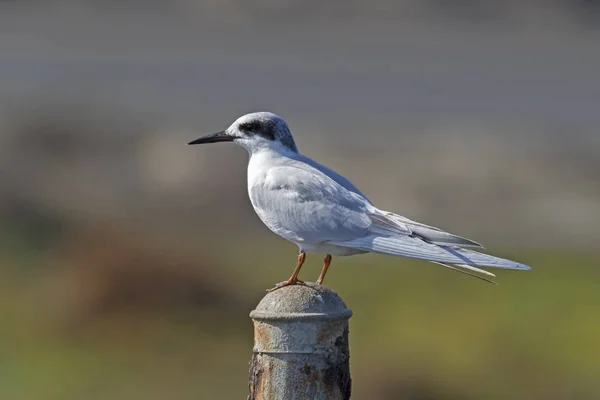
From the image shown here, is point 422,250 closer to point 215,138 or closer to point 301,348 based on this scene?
point 301,348

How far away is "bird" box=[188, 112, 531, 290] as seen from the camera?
4.64 meters

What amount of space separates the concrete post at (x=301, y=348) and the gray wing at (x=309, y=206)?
2.14 ft

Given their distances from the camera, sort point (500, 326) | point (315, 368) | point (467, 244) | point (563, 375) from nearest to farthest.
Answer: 1. point (315, 368)
2. point (467, 244)
3. point (563, 375)
4. point (500, 326)

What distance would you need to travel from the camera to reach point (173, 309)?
467 inches

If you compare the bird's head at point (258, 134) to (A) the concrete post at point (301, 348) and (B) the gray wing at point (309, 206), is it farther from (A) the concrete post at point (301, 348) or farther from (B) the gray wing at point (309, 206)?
(A) the concrete post at point (301, 348)

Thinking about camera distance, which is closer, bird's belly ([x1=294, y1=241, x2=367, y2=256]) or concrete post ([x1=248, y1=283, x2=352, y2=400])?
concrete post ([x1=248, y1=283, x2=352, y2=400])

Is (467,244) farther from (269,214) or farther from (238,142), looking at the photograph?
(238,142)

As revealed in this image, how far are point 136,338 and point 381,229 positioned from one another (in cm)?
682

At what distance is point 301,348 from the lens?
417cm

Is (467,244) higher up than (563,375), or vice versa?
(467,244)

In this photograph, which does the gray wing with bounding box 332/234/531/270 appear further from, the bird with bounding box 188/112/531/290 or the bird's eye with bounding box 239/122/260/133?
the bird's eye with bounding box 239/122/260/133

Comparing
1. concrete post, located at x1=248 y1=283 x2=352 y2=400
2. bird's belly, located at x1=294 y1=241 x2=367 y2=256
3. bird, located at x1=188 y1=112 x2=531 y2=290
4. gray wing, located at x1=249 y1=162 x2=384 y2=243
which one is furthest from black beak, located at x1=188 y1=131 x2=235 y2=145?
concrete post, located at x1=248 y1=283 x2=352 y2=400

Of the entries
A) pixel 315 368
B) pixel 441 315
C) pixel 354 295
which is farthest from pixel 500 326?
pixel 315 368

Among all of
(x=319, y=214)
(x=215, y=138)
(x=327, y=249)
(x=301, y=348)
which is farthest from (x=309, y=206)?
(x=301, y=348)
